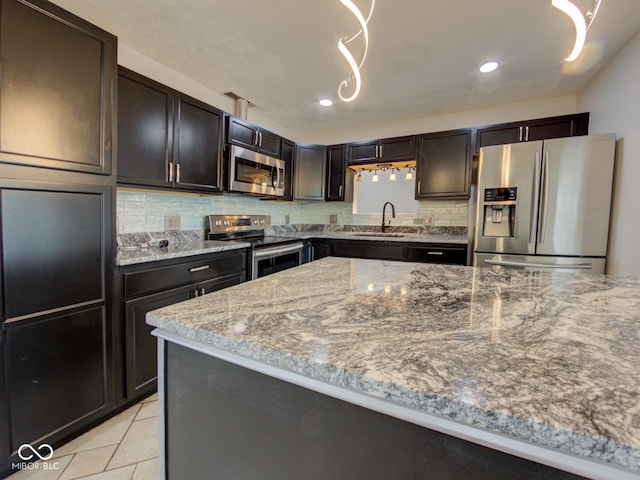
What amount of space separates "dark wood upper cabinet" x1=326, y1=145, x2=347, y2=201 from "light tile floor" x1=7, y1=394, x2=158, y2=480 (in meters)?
2.94

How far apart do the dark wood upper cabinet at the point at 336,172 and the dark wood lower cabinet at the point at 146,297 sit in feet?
7.05

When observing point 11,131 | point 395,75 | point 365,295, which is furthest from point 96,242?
point 395,75

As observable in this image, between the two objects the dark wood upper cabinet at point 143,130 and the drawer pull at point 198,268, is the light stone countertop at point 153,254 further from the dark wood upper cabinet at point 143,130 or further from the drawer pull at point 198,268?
the dark wood upper cabinet at point 143,130

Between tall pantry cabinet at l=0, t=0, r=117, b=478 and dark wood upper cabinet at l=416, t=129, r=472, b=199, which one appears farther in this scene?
dark wood upper cabinet at l=416, t=129, r=472, b=199

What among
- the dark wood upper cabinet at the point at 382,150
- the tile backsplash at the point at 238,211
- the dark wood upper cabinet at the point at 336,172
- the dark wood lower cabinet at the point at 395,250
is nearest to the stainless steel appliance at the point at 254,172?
the tile backsplash at the point at 238,211

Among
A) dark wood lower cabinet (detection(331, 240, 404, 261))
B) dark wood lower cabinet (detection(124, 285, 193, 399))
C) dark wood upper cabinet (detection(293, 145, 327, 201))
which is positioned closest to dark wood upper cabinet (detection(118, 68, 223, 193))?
dark wood lower cabinet (detection(124, 285, 193, 399))

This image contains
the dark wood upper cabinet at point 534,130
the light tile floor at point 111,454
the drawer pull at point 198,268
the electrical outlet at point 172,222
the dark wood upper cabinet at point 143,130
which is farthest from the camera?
the dark wood upper cabinet at point 534,130

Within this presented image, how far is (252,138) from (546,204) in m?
2.71

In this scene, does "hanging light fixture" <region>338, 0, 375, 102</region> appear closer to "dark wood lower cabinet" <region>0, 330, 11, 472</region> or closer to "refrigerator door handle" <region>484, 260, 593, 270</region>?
"dark wood lower cabinet" <region>0, 330, 11, 472</region>

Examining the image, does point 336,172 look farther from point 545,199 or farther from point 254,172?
point 545,199

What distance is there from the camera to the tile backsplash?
224cm

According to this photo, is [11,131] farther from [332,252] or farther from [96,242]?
[332,252]

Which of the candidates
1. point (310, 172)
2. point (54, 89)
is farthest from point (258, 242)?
point (54, 89)

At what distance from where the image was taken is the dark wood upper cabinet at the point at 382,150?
338 centimetres
